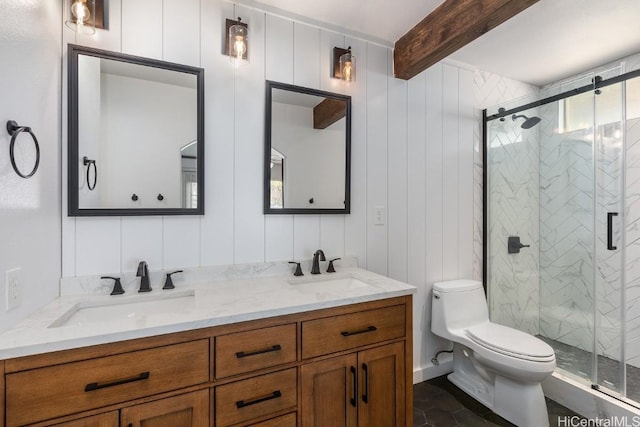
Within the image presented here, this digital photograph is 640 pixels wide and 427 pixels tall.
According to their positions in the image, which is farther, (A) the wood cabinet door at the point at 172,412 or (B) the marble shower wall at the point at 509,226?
(B) the marble shower wall at the point at 509,226

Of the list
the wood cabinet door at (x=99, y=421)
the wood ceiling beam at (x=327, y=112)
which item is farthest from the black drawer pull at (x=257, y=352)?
the wood ceiling beam at (x=327, y=112)

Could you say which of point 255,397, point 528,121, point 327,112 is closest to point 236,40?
point 327,112

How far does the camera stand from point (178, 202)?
1497 millimetres

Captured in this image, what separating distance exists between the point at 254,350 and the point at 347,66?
65.8 inches

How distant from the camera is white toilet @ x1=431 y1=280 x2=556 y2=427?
1.63 metres

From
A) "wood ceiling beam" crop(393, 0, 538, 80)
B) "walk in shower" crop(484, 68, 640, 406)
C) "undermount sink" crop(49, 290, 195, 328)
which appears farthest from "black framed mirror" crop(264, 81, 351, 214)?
"walk in shower" crop(484, 68, 640, 406)

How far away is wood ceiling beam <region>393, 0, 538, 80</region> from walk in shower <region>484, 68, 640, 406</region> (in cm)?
96

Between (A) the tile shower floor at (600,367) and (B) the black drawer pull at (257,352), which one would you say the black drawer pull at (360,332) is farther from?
(A) the tile shower floor at (600,367)

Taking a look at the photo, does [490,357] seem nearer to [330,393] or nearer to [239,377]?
[330,393]

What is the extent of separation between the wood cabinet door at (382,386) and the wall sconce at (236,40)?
1639mm

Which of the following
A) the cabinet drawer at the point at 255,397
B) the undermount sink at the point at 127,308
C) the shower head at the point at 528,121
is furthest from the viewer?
the shower head at the point at 528,121

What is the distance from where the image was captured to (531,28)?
1.87 m

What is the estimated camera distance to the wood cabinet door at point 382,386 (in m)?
1.33

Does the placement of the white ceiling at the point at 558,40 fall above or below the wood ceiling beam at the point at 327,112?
above
